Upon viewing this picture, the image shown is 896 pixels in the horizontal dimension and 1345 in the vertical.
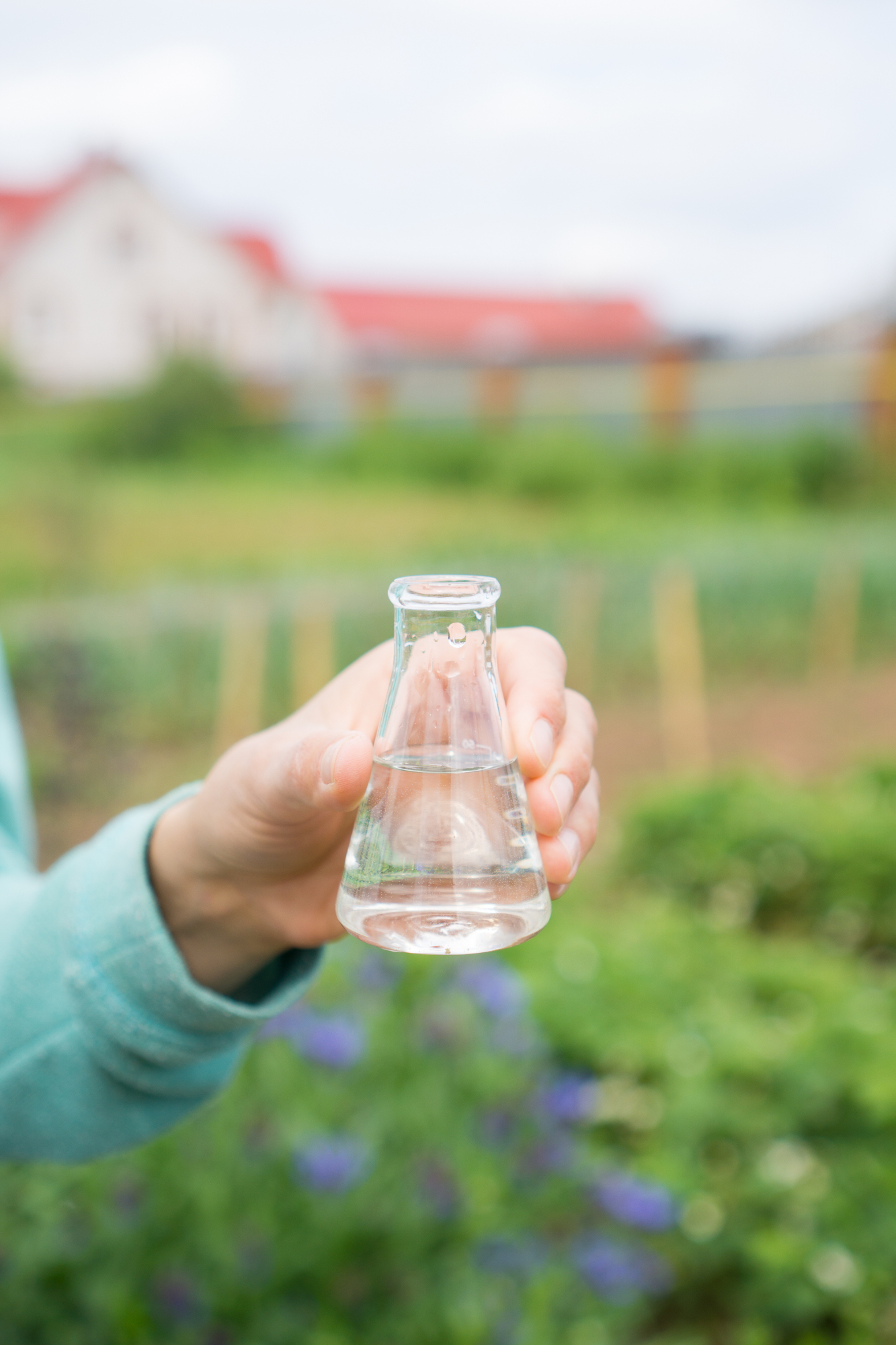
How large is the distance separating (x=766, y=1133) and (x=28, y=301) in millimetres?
24381

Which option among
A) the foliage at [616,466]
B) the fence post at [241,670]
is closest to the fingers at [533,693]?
the fence post at [241,670]

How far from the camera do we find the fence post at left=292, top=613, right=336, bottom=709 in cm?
787

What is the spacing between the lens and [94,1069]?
1184 millimetres

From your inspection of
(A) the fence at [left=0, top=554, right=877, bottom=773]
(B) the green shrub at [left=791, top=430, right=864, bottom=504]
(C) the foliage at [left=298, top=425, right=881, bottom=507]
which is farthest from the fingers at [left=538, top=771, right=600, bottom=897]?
(B) the green shrub at [left=791, top=430, right=864, bottom=504]

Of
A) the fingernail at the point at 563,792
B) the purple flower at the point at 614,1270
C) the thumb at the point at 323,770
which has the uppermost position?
the thumb at the point at 323,770

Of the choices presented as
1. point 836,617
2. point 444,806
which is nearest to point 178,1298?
point 444,806

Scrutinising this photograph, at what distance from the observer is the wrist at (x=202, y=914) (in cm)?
112

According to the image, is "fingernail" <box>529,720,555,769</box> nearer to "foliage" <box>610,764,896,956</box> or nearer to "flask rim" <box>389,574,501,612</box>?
"flask rim" <box>389,574,501,612</box>

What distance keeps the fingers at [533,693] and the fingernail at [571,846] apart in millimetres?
59

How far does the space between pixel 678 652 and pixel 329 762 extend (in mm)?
8827

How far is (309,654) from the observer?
7918mm

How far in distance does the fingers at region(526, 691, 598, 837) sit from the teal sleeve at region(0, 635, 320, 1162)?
0.43 metres

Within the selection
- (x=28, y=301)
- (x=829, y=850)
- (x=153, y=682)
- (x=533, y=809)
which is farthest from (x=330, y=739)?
(x=28, y=301)

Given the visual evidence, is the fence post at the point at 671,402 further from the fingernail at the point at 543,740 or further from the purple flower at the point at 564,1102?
the fingernail at the point at 543,740
